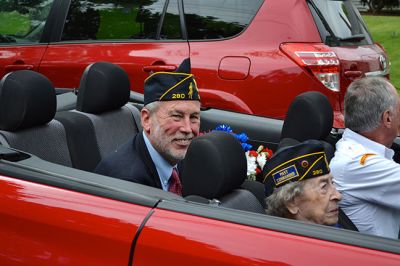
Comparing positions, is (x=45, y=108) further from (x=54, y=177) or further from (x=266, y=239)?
(x=266, y=239)

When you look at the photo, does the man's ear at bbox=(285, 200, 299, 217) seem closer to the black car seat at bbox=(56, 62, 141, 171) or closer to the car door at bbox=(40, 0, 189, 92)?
the black car seat at bbox=(56, 62, 141, 171)

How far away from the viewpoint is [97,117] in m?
4.55

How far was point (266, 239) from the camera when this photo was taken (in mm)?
2264

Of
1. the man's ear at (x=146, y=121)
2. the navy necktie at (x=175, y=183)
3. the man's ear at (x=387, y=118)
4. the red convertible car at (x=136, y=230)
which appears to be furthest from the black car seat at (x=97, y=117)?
the man's ear at (x=387, y=118)

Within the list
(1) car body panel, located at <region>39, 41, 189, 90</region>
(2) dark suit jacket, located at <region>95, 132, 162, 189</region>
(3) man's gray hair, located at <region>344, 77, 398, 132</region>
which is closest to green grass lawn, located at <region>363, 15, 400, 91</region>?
(1) car body panel, located at <region>39, 41, 189, 90</region>

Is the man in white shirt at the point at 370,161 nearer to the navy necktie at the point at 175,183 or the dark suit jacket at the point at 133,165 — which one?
the navy necktie at the point at 175,183

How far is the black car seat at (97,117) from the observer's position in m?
4.28

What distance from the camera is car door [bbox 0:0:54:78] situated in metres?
6.29

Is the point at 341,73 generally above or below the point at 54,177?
below

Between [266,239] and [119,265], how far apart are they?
47 cm

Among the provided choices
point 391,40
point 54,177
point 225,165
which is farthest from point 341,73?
point 391,40

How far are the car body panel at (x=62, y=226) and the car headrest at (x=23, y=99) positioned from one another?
94cm

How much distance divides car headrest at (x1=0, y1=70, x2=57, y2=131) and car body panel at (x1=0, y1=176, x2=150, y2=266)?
936 mm

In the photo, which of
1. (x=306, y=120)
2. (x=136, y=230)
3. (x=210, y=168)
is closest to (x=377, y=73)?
(x=306, y=120)
